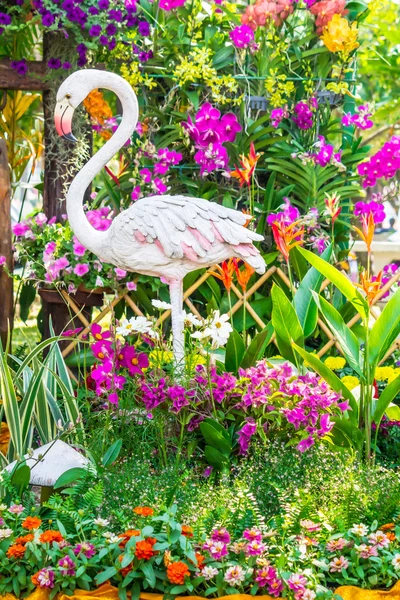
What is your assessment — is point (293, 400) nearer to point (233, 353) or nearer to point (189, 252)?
point (233, 353)

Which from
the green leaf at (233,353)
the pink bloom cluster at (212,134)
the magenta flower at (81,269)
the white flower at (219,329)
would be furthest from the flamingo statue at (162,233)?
the pink bloom cluster at (212,134)

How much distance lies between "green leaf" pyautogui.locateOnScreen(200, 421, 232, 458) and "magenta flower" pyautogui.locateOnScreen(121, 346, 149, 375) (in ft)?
1.06

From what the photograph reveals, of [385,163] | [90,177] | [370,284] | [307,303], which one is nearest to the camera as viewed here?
[370,284]

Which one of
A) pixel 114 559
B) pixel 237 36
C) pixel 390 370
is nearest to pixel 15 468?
pixel 114 559

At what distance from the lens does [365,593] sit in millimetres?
2670

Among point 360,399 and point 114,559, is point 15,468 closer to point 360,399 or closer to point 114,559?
point 114,559

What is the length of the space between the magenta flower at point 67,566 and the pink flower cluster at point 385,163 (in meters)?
2.69

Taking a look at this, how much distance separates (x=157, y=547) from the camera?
2.65 metres

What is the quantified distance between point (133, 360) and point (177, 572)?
105cm

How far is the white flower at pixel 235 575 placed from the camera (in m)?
2.60

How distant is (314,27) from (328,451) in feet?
8.26

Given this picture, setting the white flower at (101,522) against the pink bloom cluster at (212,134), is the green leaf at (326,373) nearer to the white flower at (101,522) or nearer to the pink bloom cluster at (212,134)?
the white flower at (101,522)

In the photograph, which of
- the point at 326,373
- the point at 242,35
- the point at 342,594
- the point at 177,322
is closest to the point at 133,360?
the point at 177,322

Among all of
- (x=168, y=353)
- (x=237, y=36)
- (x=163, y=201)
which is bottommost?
(x=168, y=353)
